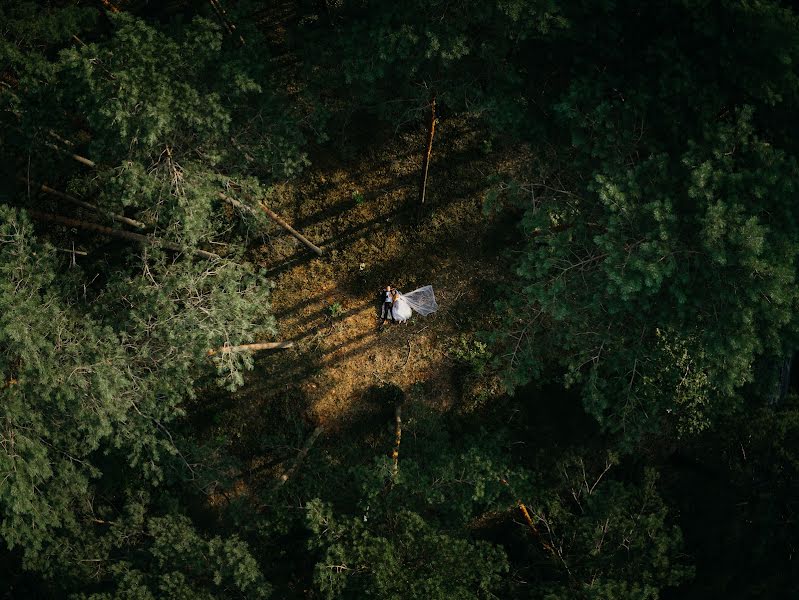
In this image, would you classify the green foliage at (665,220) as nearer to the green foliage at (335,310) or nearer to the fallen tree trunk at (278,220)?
the fallen tree trunk at (278,220)

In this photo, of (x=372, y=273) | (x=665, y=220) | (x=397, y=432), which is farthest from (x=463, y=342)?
(x=665, y=220)

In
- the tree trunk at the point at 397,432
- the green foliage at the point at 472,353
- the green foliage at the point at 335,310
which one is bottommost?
the tree trunk at the point at 397,432

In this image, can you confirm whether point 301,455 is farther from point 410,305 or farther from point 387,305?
point 410,305

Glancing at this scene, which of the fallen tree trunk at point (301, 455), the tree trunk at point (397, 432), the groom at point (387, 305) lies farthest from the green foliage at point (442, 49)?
the fallen tree trunk at point (301, 455)

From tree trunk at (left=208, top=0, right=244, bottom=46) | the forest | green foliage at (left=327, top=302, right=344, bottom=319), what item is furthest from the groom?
tree trunk at (left=208, top=0, right=244, bottom=46)

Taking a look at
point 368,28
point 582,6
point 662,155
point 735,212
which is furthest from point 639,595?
point 368,28

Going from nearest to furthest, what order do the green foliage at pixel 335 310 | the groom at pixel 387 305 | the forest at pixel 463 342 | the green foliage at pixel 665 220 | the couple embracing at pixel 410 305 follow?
the green foliage at pixel 665 220 < the forest at pixel 463 342 < the groom at pixel 387 305 < the couple embracing at pixel 410 305 < the green foliage at pixel 335 310

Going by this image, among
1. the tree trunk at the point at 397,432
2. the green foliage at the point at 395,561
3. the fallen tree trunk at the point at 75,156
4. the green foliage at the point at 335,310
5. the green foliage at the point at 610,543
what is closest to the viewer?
the green foliage at the point at 395,561

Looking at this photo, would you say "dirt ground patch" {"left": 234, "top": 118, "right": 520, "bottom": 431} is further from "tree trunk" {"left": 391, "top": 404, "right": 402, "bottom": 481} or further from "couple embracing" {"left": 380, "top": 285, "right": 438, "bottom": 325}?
"tree trunk" {"left": 391, "top": 404, "right": 402, "bottom": 481}
